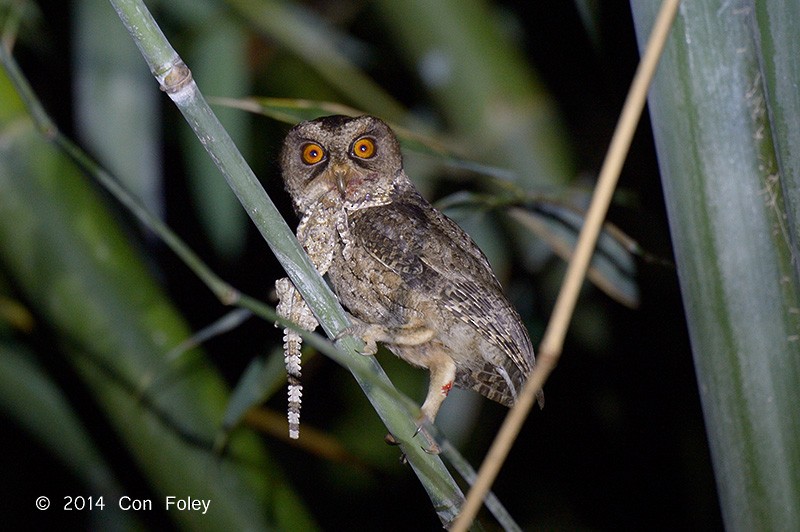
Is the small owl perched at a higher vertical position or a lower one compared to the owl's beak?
lower

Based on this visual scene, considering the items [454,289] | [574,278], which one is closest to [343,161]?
[454,289]

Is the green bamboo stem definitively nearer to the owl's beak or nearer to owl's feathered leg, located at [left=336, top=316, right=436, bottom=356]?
owl's feathered leg, located at [left=336, top=316, right=436, bottom=356]

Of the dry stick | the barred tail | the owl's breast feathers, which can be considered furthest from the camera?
the owl's breast feathers

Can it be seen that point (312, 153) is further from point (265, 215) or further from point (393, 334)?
point (265, 215)

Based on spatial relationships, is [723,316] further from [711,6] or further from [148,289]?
[148,289]

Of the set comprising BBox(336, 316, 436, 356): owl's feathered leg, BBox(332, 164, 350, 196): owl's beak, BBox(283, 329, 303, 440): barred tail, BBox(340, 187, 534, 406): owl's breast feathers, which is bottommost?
BBox(283, 329, 303, 440): barred tail

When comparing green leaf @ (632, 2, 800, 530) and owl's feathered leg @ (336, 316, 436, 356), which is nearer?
green leaf @ (632, 2, 800, 530)

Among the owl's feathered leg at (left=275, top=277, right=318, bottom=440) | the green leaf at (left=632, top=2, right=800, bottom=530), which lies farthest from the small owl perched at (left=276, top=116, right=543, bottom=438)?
the green leaf at (left=632, top=2, right=800, bottom=530)

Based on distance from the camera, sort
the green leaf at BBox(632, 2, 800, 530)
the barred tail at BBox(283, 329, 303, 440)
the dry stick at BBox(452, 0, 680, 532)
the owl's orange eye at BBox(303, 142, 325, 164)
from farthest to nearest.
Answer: the owl's orange eye at BBox(303, 142, 325, 164) < the barred tail at BBox(283, 329, 303, 440) < the green leaf at BBox(632, 2, 800, 530) < the dry stick at BBox(452, 0, 680, 532)
